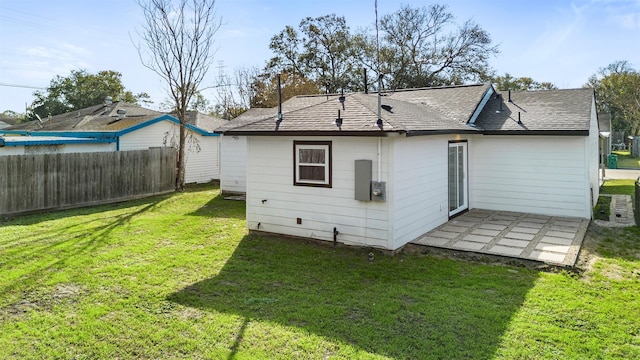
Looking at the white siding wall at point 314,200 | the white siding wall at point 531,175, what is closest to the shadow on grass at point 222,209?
the white siding wall at point 314,200

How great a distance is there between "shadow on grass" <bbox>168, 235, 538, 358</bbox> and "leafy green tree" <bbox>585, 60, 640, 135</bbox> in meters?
36.9

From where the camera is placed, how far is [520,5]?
11836 mm

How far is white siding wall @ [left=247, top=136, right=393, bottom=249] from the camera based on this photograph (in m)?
7.34

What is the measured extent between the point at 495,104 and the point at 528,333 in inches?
383

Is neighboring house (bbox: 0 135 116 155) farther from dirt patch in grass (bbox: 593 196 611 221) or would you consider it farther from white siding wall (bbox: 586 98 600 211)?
dirt patch in grass (bbox: 593 196 611 221)

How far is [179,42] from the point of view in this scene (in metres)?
15.8

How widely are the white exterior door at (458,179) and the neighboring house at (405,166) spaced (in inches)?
1.0

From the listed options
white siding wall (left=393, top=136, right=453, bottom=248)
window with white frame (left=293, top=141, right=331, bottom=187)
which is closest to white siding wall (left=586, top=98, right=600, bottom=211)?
white siding wall (left=393, top=136, right=453, bottom=248)

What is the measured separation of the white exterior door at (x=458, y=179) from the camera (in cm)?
984

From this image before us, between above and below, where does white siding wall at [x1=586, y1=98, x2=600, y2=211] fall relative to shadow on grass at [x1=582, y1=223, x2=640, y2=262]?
above

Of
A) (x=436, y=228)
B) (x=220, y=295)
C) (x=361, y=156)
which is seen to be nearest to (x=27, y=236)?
(x=220, y=295)

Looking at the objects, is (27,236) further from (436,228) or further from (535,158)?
(535,158)

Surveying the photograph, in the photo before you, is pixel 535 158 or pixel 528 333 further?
pixel 535 158

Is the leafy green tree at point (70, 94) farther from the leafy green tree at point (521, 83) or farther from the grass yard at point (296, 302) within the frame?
the leafy green tree at point (521, 83)
